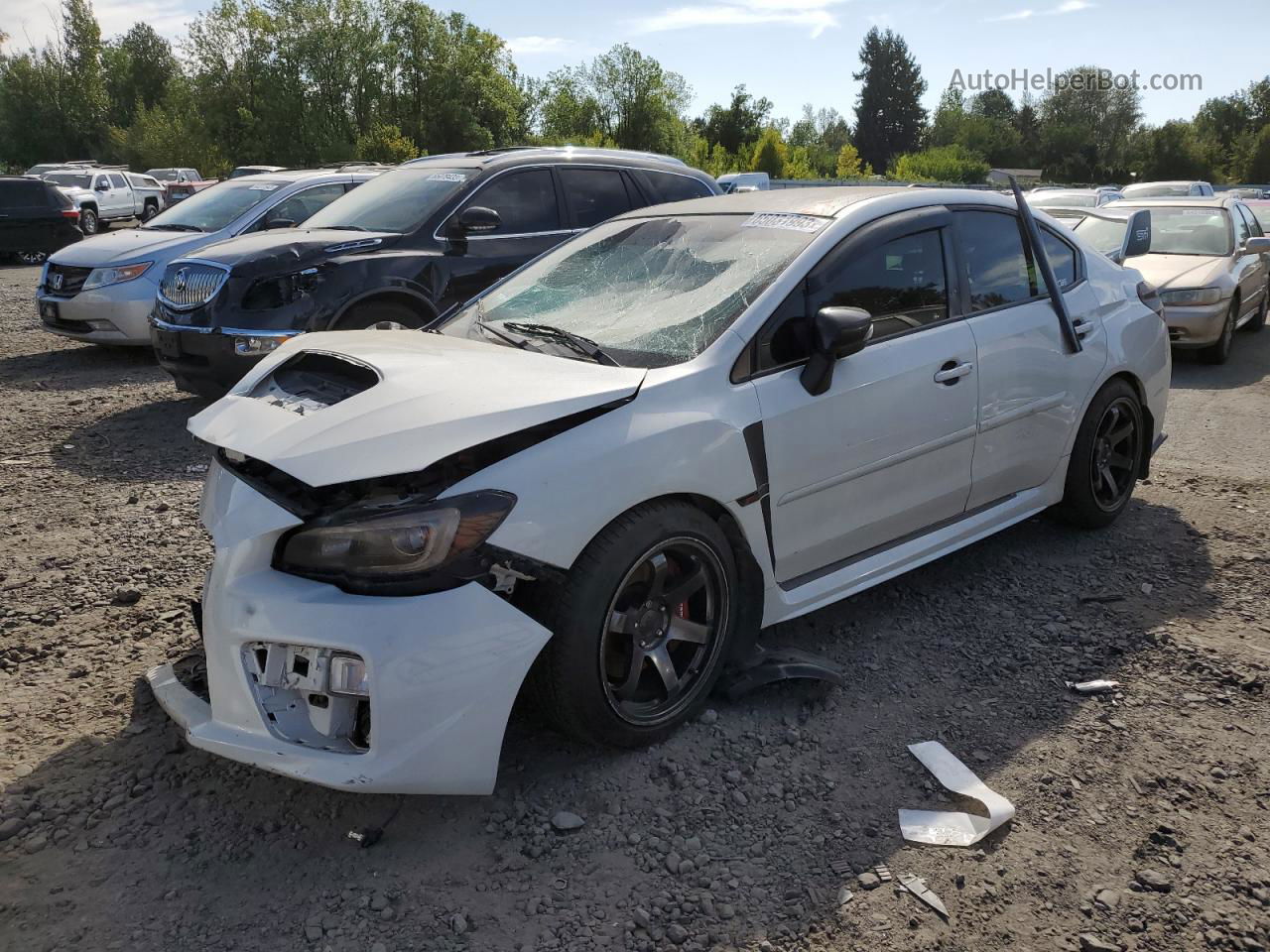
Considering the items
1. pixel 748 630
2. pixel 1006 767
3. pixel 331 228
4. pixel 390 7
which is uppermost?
pixel 390 7

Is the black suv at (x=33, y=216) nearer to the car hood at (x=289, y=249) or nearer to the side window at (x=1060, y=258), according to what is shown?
the car hood at (x=289, y=249)

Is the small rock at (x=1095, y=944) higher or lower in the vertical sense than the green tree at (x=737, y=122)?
lower

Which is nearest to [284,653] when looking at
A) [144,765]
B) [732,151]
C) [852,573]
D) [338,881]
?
[338,881]

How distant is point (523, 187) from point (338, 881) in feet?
19.6

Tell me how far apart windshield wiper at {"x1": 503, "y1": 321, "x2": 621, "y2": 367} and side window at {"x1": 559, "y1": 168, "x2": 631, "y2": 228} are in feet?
14.0

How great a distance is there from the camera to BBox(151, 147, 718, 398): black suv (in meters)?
6.86

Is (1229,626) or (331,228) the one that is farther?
(331,228)

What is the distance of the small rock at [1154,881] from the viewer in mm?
2576

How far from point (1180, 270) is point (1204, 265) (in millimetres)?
280

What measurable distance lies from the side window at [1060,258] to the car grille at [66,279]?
8.59 m

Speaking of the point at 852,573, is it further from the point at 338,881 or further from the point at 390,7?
the point at 390,7

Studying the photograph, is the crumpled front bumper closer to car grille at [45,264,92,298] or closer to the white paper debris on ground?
the white paper debris on ground

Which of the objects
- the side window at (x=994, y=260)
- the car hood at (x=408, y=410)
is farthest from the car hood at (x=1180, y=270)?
the car hood at (x=408, y=410)

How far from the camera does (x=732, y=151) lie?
233ft
